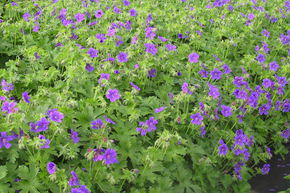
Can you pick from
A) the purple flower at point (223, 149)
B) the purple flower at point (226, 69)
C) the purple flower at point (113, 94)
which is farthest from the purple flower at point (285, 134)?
the purple flower at point (113, 94)

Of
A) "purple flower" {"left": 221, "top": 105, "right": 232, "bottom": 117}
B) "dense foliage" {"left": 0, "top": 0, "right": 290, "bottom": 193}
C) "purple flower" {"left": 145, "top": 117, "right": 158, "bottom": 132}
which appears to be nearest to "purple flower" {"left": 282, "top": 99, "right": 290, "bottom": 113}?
"dense foliage" {"left": 0, "top": 0, "right": 290, "bottom": 193}

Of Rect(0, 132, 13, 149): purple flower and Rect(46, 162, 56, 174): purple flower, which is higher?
Rect(46, 162, 56, 174): purple flower

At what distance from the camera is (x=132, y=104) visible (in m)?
3.53

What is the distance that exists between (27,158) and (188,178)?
1411mm

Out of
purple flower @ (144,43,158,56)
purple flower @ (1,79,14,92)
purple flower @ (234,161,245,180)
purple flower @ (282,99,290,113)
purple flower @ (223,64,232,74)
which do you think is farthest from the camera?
purple flower @ (282,99,290,113)

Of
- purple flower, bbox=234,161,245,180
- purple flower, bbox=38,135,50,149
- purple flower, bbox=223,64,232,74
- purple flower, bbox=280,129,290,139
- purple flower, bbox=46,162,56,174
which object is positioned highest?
purple flower, bbox=38,135,50,149

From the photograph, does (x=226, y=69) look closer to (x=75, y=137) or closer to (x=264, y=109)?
(x=264, y=109)

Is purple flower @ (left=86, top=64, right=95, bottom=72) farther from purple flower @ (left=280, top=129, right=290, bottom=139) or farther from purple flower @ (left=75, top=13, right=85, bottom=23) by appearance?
purple flower @ (left=280, top=129, right=290, bottom=139)

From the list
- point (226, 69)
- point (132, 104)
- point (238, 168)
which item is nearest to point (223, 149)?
point (238, 168)

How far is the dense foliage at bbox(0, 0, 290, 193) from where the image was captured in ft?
8.84

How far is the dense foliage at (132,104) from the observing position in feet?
8.84

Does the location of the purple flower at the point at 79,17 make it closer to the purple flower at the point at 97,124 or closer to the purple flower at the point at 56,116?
the purple flower at the point at 97,124

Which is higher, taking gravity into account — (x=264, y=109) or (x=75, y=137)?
(x=75, y=137)

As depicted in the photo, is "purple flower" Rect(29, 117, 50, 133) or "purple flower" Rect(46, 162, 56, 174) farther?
"purple flower" Rect(29, 117, 50, 133)
